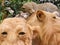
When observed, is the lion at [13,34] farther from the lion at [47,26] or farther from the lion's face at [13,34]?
the lion at [47,26]

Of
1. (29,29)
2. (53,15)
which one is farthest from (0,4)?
(29,29)

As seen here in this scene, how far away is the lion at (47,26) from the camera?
2107mm

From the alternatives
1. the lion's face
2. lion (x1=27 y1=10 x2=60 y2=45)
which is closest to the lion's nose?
the lion's face

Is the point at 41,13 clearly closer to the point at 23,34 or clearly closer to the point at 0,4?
the point at 23,34

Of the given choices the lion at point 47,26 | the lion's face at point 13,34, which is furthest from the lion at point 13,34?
the lion at point 47,26

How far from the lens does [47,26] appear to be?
217cm

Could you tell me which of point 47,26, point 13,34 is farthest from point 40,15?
point 13,34

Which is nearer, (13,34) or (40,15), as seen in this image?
(13,34)

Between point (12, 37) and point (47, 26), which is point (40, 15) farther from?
point (12, 37)

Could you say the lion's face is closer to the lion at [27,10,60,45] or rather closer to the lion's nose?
the lion's nose

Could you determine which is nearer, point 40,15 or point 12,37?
point 12,37

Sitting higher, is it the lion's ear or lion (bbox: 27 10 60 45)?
the lion's ear

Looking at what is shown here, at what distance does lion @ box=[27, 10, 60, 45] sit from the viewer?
211cm

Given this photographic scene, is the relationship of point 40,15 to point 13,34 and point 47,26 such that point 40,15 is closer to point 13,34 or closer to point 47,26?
point 47,26
